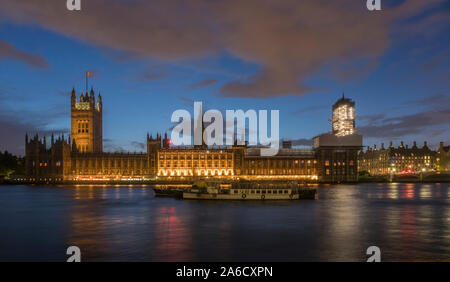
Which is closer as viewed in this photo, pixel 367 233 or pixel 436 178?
pixel 367 233

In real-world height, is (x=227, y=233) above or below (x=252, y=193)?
below

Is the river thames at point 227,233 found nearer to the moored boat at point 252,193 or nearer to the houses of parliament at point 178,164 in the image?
the moored boat at point 252,193

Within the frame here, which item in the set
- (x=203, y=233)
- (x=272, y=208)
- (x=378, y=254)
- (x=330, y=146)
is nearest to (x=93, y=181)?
(x=330, y=146)

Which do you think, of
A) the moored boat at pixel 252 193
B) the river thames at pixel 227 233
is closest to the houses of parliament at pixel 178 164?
the moored boat at pixel 252 193

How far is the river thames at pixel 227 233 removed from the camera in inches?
1403

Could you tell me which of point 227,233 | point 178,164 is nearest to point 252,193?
point 227,233

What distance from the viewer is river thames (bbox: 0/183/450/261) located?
35.6 metres

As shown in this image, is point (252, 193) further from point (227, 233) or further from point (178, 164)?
point (178, 164)

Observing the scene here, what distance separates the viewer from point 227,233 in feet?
150

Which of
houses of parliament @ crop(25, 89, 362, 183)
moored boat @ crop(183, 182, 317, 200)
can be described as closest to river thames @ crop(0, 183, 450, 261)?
moored boat @ crop(183, 182, 317, 200)

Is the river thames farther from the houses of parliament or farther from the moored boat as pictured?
the houses of parliament

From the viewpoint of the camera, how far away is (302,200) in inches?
3410
